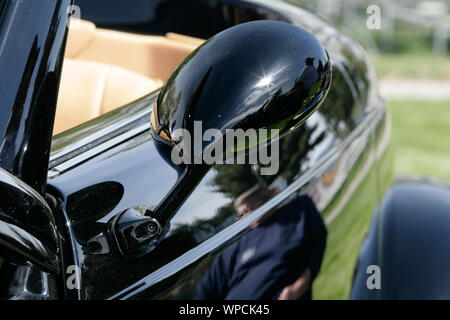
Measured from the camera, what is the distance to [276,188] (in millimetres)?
1339

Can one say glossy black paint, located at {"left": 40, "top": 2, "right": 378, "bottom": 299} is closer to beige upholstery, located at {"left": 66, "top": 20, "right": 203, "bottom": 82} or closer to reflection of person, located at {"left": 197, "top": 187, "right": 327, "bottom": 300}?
reflection of person, located at {"left": 197, "top": 187, "right": 327, "bottom": 300}

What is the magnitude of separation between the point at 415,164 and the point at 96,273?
4900mm

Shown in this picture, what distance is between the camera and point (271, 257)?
4.31 ft

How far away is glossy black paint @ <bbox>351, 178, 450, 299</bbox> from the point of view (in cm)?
177

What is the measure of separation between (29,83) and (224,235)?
47cm

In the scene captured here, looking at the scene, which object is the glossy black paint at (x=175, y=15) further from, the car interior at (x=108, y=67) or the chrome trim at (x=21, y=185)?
the chrome trim at (x=21, y=185)

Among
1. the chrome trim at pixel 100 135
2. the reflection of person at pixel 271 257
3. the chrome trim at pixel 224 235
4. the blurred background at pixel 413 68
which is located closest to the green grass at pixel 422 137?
the blurred background at pixel 413 68

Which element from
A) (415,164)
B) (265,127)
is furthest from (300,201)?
(415,164)

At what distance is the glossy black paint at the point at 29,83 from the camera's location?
3.15ft

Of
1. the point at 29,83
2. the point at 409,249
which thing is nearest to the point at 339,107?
the point at 409,249

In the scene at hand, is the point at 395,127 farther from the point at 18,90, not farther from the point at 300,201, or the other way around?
the point at 18,90

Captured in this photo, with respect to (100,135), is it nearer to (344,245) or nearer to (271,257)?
(271,257)

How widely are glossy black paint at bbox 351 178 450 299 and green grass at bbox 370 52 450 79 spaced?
8.27m

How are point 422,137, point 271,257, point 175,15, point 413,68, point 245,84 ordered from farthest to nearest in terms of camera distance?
point 413,68 → point 422,137 → point 175,15 → point 271,257 → point 245,84
